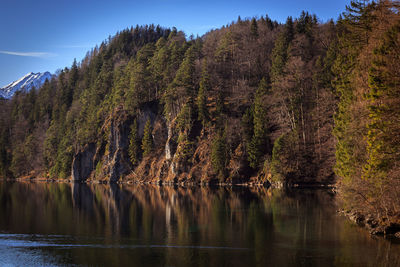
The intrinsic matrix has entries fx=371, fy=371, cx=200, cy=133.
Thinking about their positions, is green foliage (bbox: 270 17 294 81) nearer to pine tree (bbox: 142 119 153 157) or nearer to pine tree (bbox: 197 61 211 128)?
pine tree (bbox: 197 61 211 128)

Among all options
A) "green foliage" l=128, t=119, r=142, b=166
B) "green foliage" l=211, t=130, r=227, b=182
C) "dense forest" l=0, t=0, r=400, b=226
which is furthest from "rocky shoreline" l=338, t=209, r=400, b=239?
"green foliage" l=128, t=119, r=142, b=166

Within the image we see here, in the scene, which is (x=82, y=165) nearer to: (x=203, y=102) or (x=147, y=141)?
(x=147, y=141)

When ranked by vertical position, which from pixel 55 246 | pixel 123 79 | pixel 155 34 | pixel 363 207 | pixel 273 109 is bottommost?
pixel 55 246

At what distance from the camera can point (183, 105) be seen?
306ft

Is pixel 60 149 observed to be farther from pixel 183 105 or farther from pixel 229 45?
pixel 229 45

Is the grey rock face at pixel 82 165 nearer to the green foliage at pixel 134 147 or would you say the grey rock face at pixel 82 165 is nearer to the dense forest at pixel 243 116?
the dense forest at pixel 243 116

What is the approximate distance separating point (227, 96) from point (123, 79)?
36.1 metres

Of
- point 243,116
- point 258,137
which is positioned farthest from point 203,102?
point 258,137

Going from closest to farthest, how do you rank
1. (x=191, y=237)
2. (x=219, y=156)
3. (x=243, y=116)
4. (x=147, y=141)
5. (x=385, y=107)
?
1. (x=385, y=107)
2. (x=191, y=237)
3. (x=219, y=156)
4. (x=243, y=116)
5. (x=147, y=141)

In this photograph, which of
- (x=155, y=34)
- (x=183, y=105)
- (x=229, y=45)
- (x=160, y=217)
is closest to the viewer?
(x=160, y=217)

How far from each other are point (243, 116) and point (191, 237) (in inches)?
2111

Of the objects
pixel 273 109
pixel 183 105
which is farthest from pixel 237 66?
pixel 273 109

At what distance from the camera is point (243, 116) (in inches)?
3140

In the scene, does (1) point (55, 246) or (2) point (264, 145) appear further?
(2) point (264, 145)
